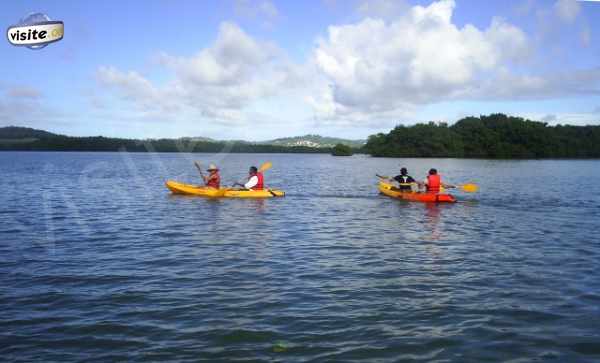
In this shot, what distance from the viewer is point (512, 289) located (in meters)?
9.01

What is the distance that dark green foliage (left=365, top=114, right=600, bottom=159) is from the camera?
359ft

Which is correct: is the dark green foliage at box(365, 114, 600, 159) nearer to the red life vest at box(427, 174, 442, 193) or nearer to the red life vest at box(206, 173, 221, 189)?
the red life vest at box(427, 174, 442, 193)

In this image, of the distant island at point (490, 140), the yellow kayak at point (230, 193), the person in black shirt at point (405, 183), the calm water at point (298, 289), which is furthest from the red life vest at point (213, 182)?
the distant island at point (490, 140)

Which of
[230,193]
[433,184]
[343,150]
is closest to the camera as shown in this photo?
[433,184]

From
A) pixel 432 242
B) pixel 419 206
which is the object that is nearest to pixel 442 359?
pixel 432 242

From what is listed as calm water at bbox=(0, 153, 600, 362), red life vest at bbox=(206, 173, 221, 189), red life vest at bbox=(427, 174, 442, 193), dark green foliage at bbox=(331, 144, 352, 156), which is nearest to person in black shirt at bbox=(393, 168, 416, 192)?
red life vest at bbox=(427, 174, 442, 193)

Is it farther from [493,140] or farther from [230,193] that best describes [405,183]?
[493,140]

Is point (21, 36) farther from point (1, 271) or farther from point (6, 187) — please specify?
point (6, 187)

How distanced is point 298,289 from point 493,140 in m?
111

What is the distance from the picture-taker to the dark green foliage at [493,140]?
109 metres

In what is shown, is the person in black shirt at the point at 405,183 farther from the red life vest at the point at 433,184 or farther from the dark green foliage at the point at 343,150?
the dark green foliage at the point at 343,150

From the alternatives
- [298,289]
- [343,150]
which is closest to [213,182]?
[298,289]

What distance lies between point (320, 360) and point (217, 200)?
57.9ft

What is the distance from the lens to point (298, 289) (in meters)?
8.90
